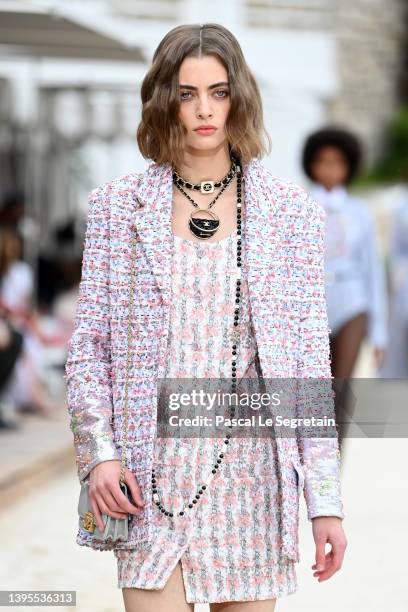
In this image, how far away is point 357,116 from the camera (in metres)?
38.3

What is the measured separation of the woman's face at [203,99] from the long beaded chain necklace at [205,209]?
0.08 m

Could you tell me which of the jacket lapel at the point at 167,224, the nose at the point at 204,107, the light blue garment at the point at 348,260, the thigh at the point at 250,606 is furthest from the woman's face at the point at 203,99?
the light blue garment at the point at 348,260

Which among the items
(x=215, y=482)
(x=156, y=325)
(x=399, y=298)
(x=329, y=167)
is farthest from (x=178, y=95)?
(x=399, y=298)

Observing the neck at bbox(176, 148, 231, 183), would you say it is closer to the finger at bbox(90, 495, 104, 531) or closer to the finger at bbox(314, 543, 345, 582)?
the finger at bbox(90, 495, 104, 531)

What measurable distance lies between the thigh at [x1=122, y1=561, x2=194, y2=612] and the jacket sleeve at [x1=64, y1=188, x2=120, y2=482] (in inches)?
9.6

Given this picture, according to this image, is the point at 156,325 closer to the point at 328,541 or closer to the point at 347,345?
the point at 328,541

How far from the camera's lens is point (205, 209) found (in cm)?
295

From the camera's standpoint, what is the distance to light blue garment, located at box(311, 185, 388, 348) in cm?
720

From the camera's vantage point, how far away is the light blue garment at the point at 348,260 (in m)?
7.20

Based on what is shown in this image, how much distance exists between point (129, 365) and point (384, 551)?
3.77 meters

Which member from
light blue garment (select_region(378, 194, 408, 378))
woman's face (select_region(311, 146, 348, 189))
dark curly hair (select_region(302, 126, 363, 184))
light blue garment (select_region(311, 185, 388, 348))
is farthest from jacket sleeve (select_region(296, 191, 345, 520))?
light blue garment (select_region(378, 194, 408, 378))

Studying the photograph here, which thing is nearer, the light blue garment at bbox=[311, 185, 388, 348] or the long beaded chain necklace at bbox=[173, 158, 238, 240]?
the long beaded chain necklace at bbox=[173, 158, 238, 240]

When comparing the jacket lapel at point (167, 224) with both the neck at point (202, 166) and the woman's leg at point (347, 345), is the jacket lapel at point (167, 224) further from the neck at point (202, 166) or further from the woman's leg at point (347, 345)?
the woman's leg at point (347, 345)

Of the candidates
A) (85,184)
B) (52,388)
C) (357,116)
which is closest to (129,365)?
(52,388)
